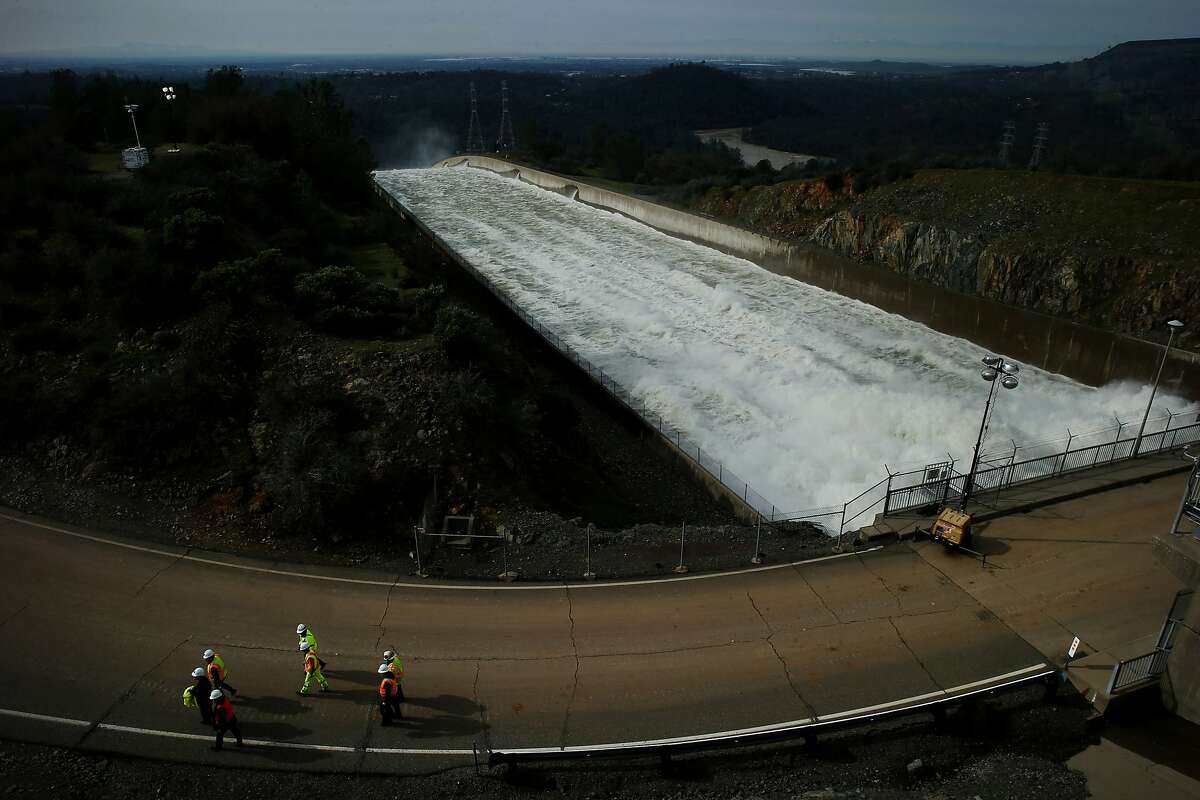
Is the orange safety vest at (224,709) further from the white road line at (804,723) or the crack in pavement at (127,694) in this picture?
the white road line at (804,723)

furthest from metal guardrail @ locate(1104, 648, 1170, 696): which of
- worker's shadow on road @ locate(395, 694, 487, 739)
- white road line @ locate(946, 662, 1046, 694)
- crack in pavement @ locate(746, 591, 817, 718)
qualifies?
worker's shadow on road @ locate(395, 694, 487, 739)

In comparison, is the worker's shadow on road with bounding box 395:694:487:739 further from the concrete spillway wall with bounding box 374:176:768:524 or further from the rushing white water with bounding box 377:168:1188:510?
the rushing white water with bounding box 377:168:1188:510

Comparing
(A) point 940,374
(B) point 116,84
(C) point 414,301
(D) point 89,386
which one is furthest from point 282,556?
(B) point 116,84

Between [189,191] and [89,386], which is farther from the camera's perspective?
[189,191]

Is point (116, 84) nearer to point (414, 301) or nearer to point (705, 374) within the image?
point (414, 301)

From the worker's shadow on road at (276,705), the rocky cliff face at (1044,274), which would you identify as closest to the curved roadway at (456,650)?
the worker's shadow on road at (276,705)

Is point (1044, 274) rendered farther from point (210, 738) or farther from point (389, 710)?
point (210, 738)
